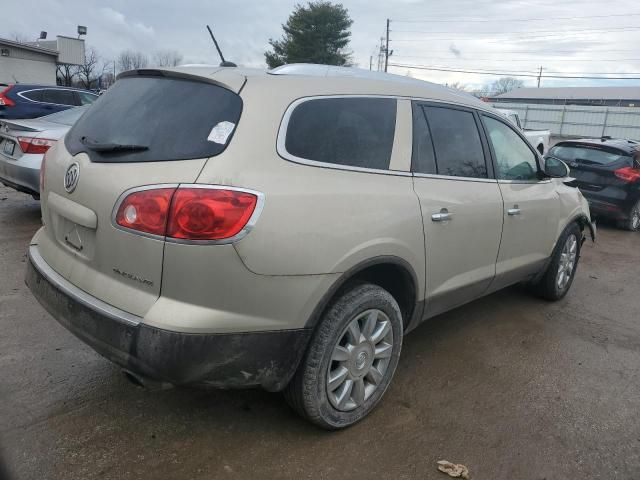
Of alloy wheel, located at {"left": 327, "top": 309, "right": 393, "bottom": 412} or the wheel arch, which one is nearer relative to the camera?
the wheel arch

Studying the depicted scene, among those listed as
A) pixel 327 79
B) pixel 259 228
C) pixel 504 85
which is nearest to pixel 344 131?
pixel 327 79

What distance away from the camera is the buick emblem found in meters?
2.47

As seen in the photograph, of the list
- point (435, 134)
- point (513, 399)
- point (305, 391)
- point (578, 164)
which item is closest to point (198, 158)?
point (305, 391)

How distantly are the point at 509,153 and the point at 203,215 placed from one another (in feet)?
8.91

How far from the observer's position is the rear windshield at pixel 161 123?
2.26 meters

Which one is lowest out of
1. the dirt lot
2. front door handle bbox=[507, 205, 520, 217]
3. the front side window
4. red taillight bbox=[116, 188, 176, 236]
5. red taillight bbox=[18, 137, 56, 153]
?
the dirt lot

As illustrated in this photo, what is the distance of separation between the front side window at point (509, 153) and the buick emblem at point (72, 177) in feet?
8.72

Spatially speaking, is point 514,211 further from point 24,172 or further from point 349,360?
point 24,172

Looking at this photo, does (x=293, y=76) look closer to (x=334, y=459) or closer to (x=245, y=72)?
(x=245, y=72)

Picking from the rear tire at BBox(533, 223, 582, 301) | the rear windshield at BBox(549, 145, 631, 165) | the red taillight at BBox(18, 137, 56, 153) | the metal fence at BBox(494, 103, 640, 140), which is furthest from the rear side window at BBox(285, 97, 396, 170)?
the metal fence at BBox(494, 103, 640, 140)

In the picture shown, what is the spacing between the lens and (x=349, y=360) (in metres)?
2.67

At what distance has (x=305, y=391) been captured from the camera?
8.26 ft

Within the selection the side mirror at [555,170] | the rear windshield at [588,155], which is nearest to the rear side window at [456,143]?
the side mirror at [555,170]

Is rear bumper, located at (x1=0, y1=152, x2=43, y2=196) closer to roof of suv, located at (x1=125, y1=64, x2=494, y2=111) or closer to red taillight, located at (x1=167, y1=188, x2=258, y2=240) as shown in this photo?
roof of suv, located at (x1=125, y1=64, x2=494, y2=111)
